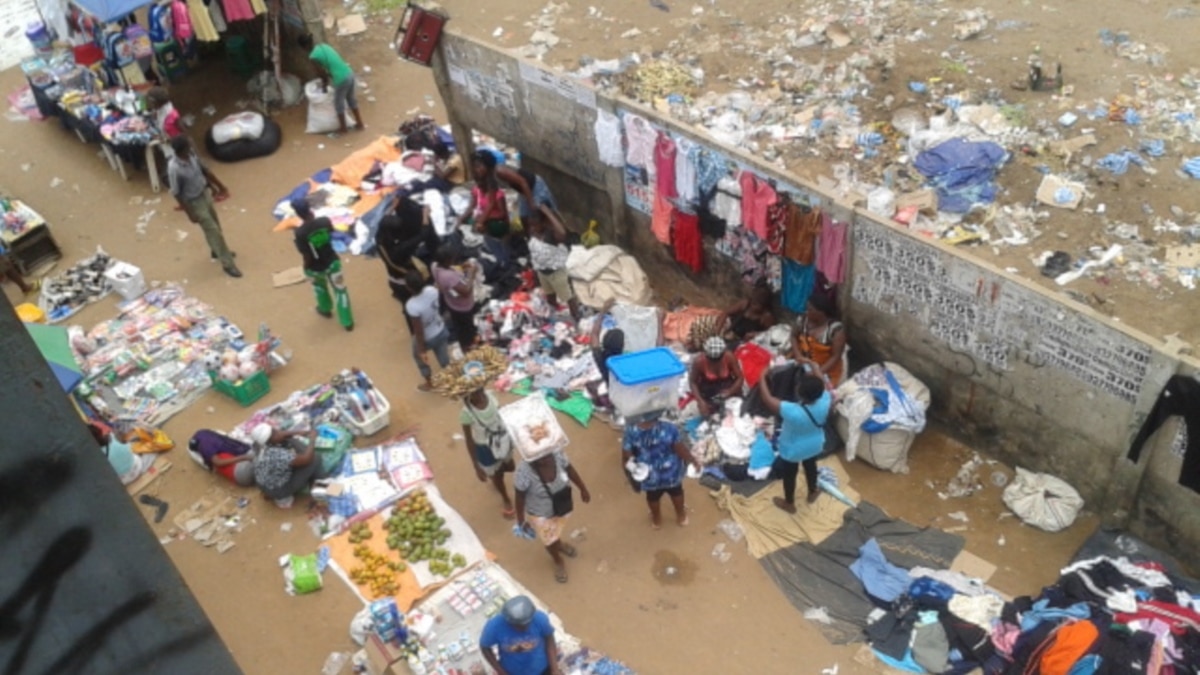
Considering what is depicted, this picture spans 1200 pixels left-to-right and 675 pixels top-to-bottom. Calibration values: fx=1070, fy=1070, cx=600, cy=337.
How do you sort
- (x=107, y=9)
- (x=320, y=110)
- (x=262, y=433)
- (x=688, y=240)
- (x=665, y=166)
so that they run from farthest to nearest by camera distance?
(x=320, y=110)
(x=107, y=9)
(x=688, y=240)
(x=665, y=166)
(x=262, y=433)

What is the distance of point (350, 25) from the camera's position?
14938 millimetres

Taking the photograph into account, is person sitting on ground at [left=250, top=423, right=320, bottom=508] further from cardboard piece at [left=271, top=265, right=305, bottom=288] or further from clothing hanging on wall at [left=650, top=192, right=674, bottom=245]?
clothing hanging on wall at [left=650, top=192, right=674, bottom=245]

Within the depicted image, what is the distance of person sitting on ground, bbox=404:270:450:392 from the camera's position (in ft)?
29.3

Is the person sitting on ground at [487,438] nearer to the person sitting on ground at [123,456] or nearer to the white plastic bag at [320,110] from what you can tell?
the person sitting on ground at [123,456]

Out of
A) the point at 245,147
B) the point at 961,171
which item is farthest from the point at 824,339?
the point at 245,147

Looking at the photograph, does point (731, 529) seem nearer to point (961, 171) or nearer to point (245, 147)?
point (961, 171)

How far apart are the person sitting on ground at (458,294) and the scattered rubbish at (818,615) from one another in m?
3.97

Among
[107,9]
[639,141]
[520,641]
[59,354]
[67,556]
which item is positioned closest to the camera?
[67,556]

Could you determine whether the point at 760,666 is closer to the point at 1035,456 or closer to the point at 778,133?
the point at 1035,456

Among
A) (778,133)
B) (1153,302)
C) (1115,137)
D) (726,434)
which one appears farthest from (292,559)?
(1115,137)

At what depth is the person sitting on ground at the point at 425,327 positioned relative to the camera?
29.3 feet

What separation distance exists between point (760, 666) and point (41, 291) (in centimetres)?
839

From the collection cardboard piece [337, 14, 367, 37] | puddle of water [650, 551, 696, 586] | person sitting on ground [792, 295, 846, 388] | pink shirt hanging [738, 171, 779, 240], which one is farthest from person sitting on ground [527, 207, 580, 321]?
cardboard piece [337, 14, 367, 37]

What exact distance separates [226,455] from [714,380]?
4.01 meters
